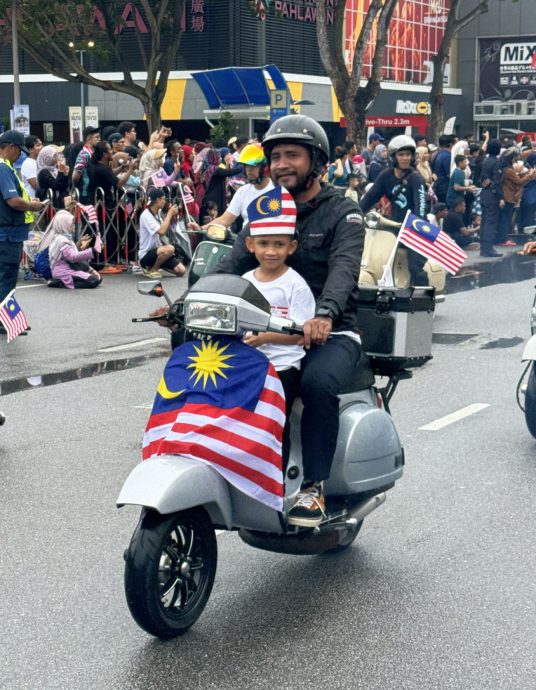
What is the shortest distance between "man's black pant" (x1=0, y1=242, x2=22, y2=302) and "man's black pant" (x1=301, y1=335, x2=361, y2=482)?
284 inches

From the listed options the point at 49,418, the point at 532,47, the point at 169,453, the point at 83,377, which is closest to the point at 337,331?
the point at 169,453

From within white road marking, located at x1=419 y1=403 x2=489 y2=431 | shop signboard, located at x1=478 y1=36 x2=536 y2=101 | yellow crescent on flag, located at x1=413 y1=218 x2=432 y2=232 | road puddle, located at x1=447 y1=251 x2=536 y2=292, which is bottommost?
road puddle, located at x1=447 y1=251 x2=536 y2=292

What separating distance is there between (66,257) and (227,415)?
1199 centimetres

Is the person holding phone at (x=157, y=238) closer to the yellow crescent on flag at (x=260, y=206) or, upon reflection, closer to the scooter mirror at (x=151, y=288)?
the scooter mirror at (x=151, y=288)

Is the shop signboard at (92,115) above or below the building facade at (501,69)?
below

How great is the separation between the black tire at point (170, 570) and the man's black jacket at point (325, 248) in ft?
3.46

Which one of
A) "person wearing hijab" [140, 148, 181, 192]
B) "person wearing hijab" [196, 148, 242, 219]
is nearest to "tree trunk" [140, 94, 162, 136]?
"person wearing hijab" [196, 148, 242, 219]

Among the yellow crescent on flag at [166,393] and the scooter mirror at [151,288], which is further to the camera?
the scooter mirror at [151,288]

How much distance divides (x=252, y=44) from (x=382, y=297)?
38392mm

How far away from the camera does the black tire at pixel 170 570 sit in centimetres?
424

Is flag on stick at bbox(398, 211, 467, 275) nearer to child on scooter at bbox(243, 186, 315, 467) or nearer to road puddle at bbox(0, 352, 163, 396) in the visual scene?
road puddle at bbox(0, 352, 163, 396)

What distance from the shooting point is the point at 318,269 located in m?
5.15

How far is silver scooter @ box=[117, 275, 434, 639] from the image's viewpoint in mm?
4262

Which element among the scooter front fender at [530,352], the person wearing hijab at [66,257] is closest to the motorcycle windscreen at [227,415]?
the scooter front fender at [530,352]
